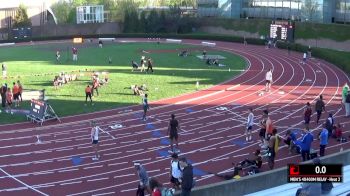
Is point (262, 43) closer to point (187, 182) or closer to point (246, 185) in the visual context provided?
point (246, 185)

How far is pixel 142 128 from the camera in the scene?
25219 millimetres

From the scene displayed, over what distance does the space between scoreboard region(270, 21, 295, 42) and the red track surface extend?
13090 mm

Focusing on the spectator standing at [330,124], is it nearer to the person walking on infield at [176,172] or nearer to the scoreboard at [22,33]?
the person walking on infield at [176,172]

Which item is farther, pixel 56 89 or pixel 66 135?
pixel 56 89

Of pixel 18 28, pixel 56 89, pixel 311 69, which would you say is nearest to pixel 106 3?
pixel 18 28

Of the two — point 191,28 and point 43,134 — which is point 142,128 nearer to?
point 43,134

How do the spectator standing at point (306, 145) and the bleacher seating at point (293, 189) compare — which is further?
the spectator standing at point (306, 145)

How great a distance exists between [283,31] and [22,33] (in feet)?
132

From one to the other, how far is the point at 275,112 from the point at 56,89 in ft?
45.0

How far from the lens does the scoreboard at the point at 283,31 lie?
49256 mm

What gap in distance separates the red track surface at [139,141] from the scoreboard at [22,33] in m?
46.2

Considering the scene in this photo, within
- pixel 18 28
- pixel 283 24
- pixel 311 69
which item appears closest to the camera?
pixel 311 69

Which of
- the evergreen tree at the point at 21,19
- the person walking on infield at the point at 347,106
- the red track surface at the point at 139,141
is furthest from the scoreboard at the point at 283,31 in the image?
the evergreen tree at the point at 21,19
